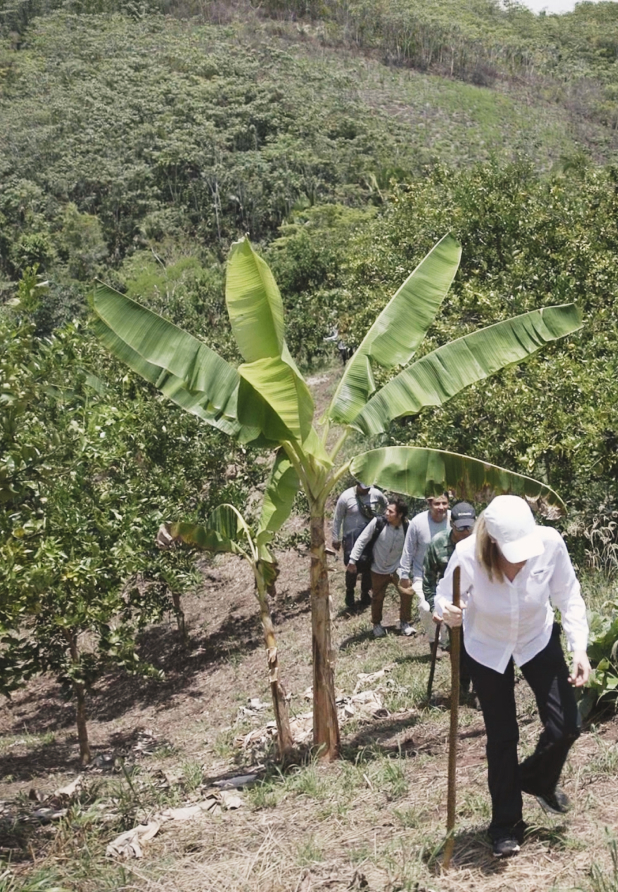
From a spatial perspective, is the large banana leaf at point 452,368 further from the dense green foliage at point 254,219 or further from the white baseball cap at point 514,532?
the white baseball cap at point 514,532

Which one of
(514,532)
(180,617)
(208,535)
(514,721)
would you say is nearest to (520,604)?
(514,532)

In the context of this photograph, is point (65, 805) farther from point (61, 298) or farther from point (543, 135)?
point (543, 135)

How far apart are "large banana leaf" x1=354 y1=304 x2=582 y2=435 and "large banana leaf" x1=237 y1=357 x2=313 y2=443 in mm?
587

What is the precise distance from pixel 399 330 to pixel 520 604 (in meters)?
3.74

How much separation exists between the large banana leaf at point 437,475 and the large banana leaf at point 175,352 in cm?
112

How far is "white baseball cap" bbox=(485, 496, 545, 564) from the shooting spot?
4.19 m

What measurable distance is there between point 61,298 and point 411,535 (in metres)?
38.1

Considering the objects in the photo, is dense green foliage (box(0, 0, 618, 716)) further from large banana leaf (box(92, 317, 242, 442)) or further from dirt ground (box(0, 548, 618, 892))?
dirt ground (box(0, 548, 618, 892))

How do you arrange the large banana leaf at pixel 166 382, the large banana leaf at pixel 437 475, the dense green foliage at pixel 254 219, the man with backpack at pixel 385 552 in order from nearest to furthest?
1. the large banana leaf at pixel 437 475
2. the large banana leaf at pixel 166 382
3. the dense green foliage at pixel 254 219
4. the man with backpack at pixel 385 552

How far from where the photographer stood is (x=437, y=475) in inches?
284

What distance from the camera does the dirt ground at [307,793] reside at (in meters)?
4.75

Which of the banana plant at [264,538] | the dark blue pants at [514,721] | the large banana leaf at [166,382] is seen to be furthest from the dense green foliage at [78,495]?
the dark blue pants at [514,721]

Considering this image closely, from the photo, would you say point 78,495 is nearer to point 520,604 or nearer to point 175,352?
point 175,352

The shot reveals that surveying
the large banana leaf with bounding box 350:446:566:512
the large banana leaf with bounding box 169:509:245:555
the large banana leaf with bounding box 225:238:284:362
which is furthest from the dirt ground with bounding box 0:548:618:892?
the large banana leaf with bounding box 225:238:284:362
